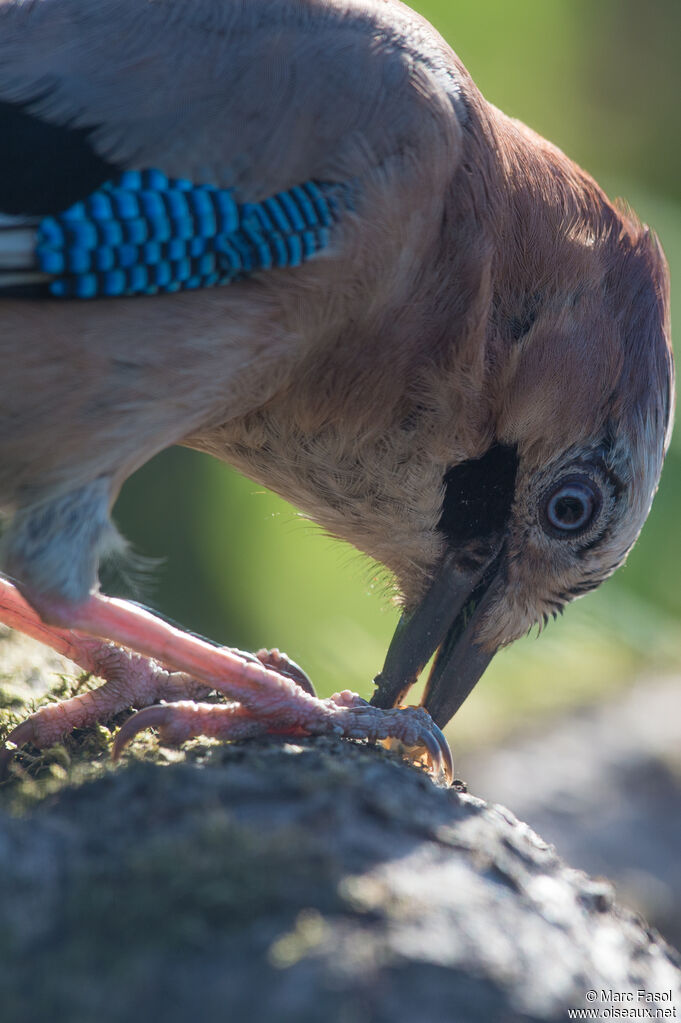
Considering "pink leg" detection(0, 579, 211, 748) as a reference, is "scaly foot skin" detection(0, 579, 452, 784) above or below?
above

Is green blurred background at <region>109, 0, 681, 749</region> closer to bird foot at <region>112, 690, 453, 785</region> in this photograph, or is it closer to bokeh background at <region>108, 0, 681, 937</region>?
bokeh background at <region>108, 0, 681, 937</region>

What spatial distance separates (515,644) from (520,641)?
331 mm

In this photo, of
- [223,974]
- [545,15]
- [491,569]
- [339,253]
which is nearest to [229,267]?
[339,253]

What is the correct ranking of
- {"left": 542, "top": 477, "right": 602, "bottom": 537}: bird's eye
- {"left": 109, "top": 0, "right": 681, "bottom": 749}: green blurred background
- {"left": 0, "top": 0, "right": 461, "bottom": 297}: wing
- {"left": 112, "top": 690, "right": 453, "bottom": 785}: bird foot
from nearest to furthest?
{"left": 112, "top": 690, "right": 453, "bottom": 785}: bird foot → {"left": 0, "top": 0, "right": 461, "bottom": 297}: wing → {"left": 542, "top": 477, "right": 602, "bottom": 537}: bird's eye → {"left": 109, "top": 0, "right": 681, "bottom": 749}: green blurred background

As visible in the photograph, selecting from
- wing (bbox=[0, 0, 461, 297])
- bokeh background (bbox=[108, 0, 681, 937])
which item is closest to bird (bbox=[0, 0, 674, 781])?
wing (bbox=[0, 0, 461, 297])

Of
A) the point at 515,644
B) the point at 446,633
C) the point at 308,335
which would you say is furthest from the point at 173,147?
the point at 515,644

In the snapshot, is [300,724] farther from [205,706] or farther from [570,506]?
[570,506]

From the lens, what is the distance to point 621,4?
10805 mm

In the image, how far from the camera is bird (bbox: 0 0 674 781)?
9.93 ft

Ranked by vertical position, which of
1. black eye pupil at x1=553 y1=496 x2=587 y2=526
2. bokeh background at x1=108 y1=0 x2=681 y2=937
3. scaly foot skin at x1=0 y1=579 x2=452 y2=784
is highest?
black eye pupil at x1=553 y1=496 x2=587 y2=526

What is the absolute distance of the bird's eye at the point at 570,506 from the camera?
11.6ft

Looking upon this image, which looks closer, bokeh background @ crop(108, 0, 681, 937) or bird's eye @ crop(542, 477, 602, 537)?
bird's eye @ crop(542, 477, 602, 537)

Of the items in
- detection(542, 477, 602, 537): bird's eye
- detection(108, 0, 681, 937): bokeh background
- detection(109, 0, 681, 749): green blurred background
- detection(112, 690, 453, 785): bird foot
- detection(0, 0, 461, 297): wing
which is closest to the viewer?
detection(112, 690, 453, 785): bird foot

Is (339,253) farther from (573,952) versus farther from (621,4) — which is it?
(621,4)
